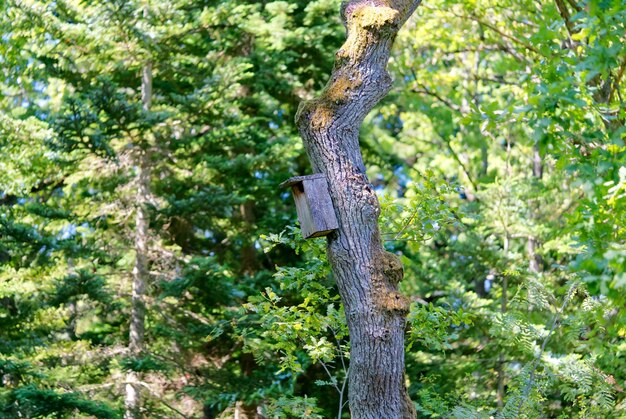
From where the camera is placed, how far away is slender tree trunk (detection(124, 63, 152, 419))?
8.80 metres

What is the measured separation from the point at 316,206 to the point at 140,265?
538 cm

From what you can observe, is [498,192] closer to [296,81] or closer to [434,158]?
[296,81]

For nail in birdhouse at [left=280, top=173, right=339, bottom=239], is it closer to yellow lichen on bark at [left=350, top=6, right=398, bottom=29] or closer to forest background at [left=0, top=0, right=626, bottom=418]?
yellow lichen on bark at [left=350, top=6, right=398, bottom=29]

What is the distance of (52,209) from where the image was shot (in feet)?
28.3

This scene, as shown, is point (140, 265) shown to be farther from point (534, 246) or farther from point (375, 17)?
point (534, 246)

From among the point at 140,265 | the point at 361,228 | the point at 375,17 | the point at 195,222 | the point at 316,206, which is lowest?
the point at 361,228

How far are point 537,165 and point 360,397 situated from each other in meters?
10.2

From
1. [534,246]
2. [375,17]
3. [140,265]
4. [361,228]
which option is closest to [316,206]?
[361,228]

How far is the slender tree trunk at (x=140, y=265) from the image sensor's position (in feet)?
28.9

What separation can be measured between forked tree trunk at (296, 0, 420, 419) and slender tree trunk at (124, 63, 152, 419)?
4933 mm

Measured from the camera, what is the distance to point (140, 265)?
9250 millimetres

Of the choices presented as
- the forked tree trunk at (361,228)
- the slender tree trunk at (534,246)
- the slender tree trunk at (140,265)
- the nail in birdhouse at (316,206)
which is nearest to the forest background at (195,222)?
the slender tree trunk at (140,265)

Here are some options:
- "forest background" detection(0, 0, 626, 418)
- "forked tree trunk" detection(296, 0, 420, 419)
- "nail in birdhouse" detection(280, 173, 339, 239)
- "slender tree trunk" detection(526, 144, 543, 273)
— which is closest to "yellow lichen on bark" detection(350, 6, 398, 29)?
"forked tree trunk" detection(296, 0, 420, 419)

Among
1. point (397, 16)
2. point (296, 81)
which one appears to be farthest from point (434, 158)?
point (397, 16)
